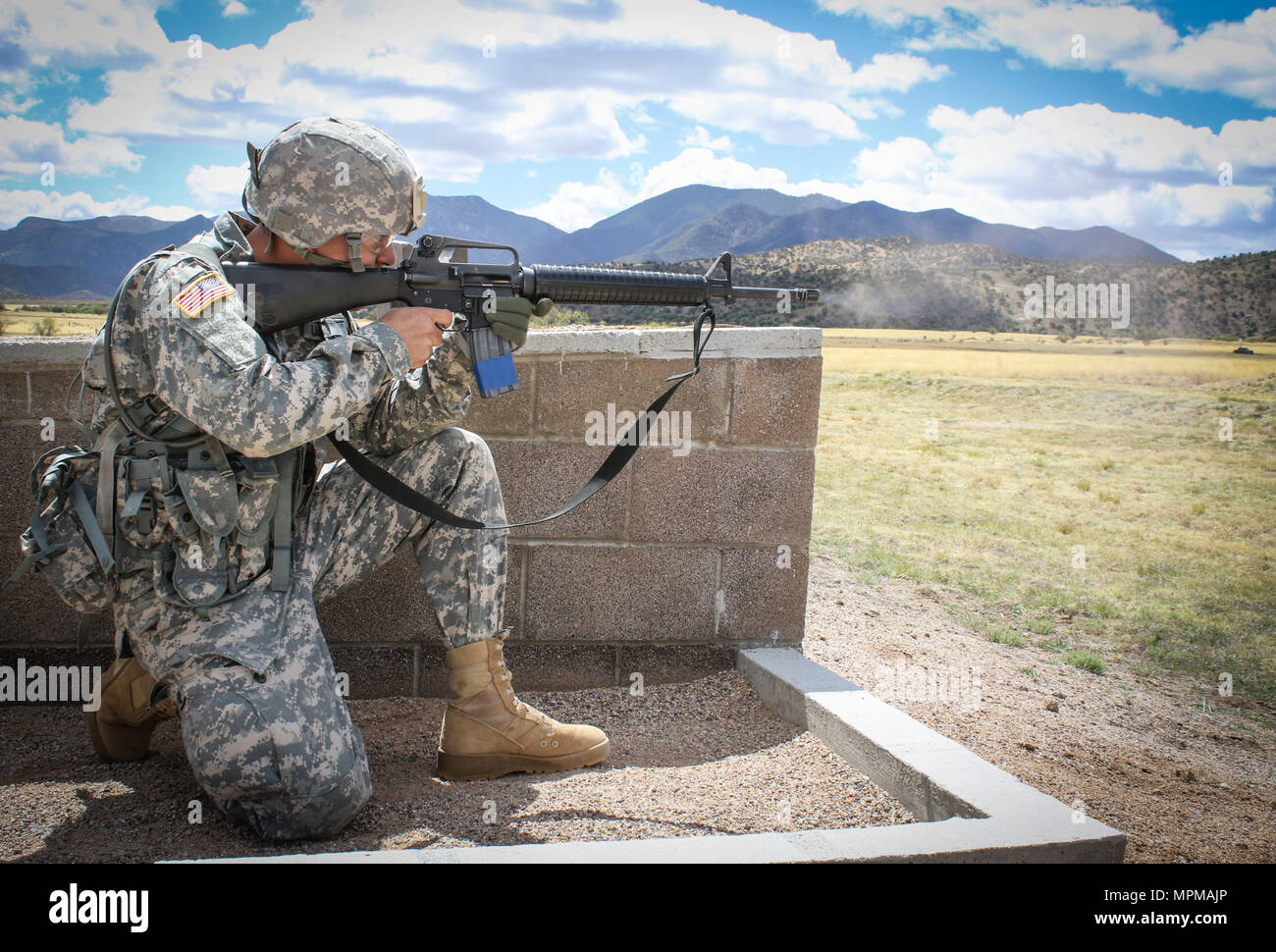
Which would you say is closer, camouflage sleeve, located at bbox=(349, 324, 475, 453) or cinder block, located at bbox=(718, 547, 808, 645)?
camouflage sleeve, located at bbox=(349, 324, 475, 453)

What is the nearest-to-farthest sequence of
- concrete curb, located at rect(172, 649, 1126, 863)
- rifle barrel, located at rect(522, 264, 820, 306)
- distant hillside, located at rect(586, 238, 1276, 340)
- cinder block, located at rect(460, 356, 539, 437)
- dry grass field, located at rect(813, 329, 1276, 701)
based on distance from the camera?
concrete curb, located at rect(172, 649, 1126, 863) < rifle barrel, located at rect(522, 264, 820, 306) < cinder block, located at rect(460, 356, 539, 437) < dry grass field, located at rect(813, 329, 1276, 701) < distant hillside, located at rect(586, 238, 1276, 340)

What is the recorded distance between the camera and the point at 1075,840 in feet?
7.22

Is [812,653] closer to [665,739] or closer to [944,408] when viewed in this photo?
[665,739]

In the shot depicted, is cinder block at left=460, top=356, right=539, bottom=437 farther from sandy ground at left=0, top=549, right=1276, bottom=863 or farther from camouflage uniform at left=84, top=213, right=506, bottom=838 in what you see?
sandy ground at left=0, top=549, right=1276, bottom=863

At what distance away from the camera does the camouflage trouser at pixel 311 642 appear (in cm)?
233

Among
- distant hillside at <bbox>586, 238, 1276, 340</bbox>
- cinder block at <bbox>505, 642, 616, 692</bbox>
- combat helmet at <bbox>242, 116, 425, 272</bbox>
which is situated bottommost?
cinder block at <bbox>505, 642, 616, 692</bbox>

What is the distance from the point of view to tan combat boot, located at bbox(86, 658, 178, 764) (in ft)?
9.27

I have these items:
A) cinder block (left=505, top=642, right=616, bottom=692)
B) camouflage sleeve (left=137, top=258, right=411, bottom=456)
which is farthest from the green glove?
cinder block (left=505, top=642, right=616, bottom=692)

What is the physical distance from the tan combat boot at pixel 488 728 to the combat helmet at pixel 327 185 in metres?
1.29

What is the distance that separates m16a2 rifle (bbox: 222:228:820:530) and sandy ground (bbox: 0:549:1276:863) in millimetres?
861
